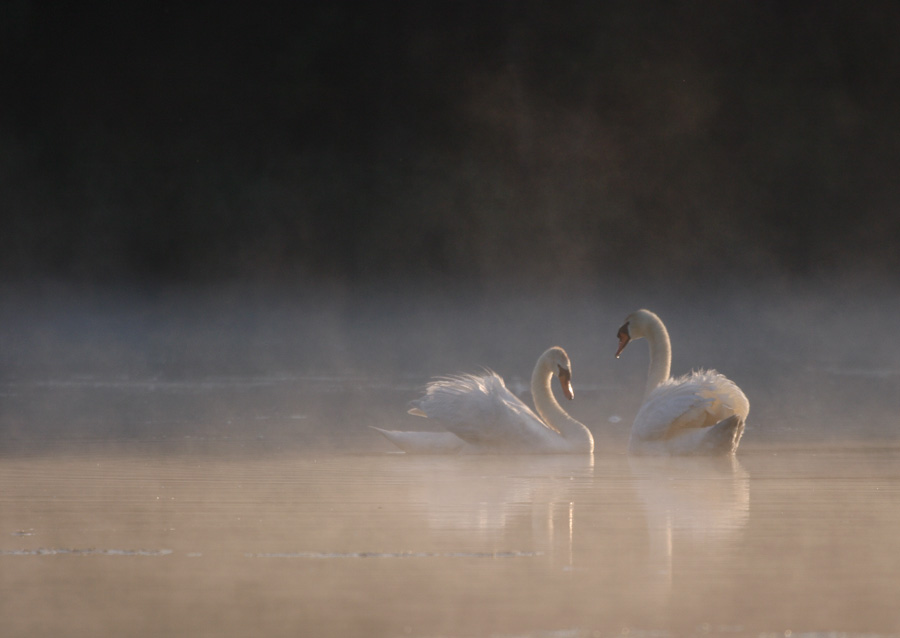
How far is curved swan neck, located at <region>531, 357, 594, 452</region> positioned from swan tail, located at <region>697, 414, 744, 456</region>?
0.89 m

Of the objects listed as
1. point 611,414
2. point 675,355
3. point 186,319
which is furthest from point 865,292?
point 611,414

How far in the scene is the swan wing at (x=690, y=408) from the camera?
8789 millimetres

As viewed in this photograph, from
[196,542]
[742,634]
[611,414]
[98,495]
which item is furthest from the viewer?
[611,414]

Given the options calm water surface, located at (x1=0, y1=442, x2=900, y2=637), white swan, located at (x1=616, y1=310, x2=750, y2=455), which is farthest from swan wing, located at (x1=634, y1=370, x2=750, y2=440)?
calm water surface, located at (x1=0, y1=442, x2=900, y2=637)

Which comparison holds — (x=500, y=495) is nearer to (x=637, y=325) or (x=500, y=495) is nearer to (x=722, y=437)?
(x=722, y=437)

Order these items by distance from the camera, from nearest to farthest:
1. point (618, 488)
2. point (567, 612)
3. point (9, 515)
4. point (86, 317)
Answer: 1. point (567, 612)
2. point (9, 515)
3. point (618, 488)
4. point (86, 317)

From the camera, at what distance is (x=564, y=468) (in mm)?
8117

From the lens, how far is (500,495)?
21.3 ft

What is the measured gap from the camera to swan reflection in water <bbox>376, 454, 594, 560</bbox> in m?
5.07

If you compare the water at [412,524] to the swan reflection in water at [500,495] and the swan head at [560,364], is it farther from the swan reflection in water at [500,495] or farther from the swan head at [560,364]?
the swan head at [560,364]

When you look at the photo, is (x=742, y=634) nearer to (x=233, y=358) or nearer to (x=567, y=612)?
(x=567, y=612)

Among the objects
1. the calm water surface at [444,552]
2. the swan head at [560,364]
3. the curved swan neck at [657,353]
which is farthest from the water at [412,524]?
the curved swan neck at [657,353]

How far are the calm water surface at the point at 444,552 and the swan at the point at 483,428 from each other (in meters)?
1.50

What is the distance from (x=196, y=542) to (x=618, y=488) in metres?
2.57
